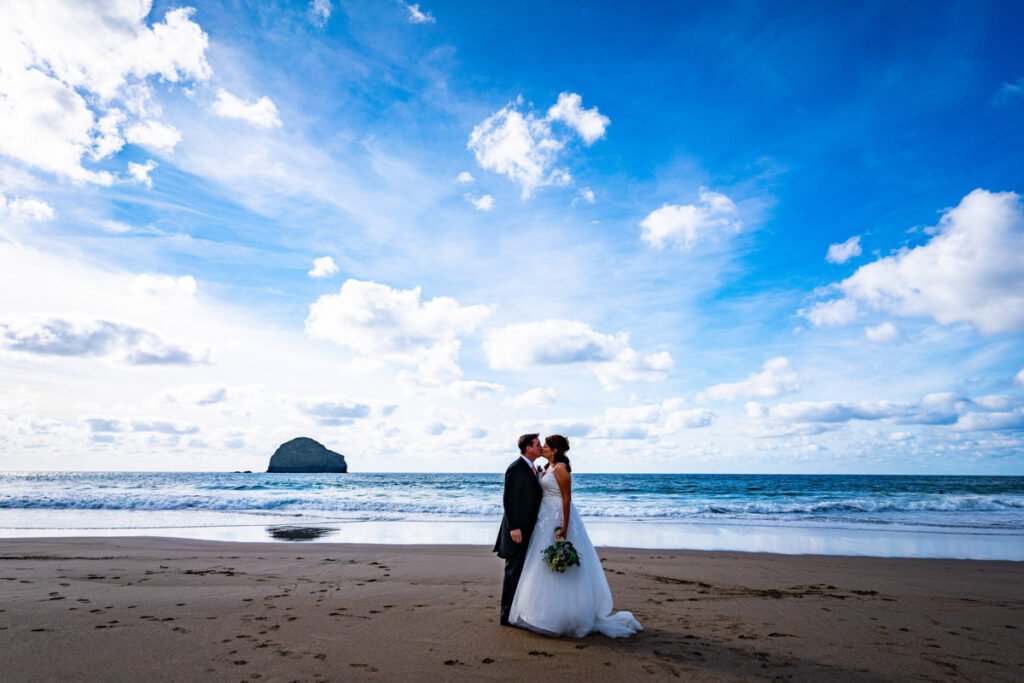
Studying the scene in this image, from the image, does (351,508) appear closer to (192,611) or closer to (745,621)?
(192,611)

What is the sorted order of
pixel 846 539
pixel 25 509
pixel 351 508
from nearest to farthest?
pixel 846 539, pixel 25 509, pixel 351 508

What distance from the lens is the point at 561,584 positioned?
5891 millimetres

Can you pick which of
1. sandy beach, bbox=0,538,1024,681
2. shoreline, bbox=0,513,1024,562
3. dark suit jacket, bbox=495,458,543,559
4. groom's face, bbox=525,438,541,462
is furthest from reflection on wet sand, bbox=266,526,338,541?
groom's face, bbox=525,438,541,462

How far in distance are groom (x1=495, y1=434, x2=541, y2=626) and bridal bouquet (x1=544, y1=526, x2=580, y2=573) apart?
1.23 feet

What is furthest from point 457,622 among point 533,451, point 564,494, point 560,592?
point 533,451

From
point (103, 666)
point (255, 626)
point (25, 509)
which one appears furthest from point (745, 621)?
point (25, 509)

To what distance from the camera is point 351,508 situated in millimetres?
25312

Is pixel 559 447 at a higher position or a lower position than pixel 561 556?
higher

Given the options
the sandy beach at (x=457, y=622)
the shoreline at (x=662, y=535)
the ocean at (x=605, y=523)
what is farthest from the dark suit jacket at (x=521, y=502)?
the ocean at (x=605, y=523)

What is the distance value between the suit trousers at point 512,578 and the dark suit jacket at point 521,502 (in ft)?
0.09

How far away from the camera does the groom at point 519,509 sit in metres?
6.20

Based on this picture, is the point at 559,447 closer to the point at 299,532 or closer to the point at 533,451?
the point at 533,451

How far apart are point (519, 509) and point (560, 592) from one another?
92 cm

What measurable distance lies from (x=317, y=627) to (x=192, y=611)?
1799 mm
